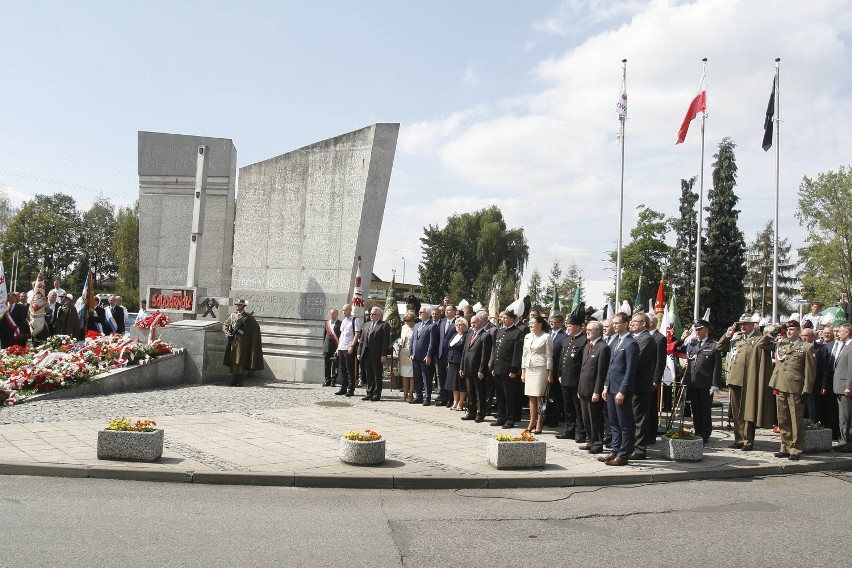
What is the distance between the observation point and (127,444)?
8.11 metres

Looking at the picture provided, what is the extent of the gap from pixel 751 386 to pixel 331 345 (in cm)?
915

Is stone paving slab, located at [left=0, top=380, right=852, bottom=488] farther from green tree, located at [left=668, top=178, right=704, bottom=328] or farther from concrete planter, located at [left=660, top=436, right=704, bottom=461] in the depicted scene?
green tree, located at [left=668, top=178, right=704, bottom=328]

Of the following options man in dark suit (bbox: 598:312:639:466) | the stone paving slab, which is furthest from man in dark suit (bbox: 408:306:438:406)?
man in dark suit (bbox: 598:312:639:466)

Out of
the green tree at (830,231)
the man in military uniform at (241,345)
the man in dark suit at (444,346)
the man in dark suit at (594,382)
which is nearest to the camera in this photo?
the man in dark suit at (594,382)

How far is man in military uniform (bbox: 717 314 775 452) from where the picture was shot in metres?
10.6

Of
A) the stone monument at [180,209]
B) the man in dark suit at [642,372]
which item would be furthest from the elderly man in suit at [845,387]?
the stone monument at [180,209]

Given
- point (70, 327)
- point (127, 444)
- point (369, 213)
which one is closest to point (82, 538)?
point (127, 444)

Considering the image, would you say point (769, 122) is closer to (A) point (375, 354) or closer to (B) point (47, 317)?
(A) point (375, 354)

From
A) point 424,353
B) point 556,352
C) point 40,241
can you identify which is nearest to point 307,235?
point 424,353

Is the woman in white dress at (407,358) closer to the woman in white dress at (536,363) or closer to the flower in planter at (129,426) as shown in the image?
the woman in white dress at (536,363)

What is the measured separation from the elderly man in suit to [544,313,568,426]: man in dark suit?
13.2ft

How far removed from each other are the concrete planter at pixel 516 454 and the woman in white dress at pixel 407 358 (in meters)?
6.28

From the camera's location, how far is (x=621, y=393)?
9016 millimetres

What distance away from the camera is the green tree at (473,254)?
70500 millimetres
